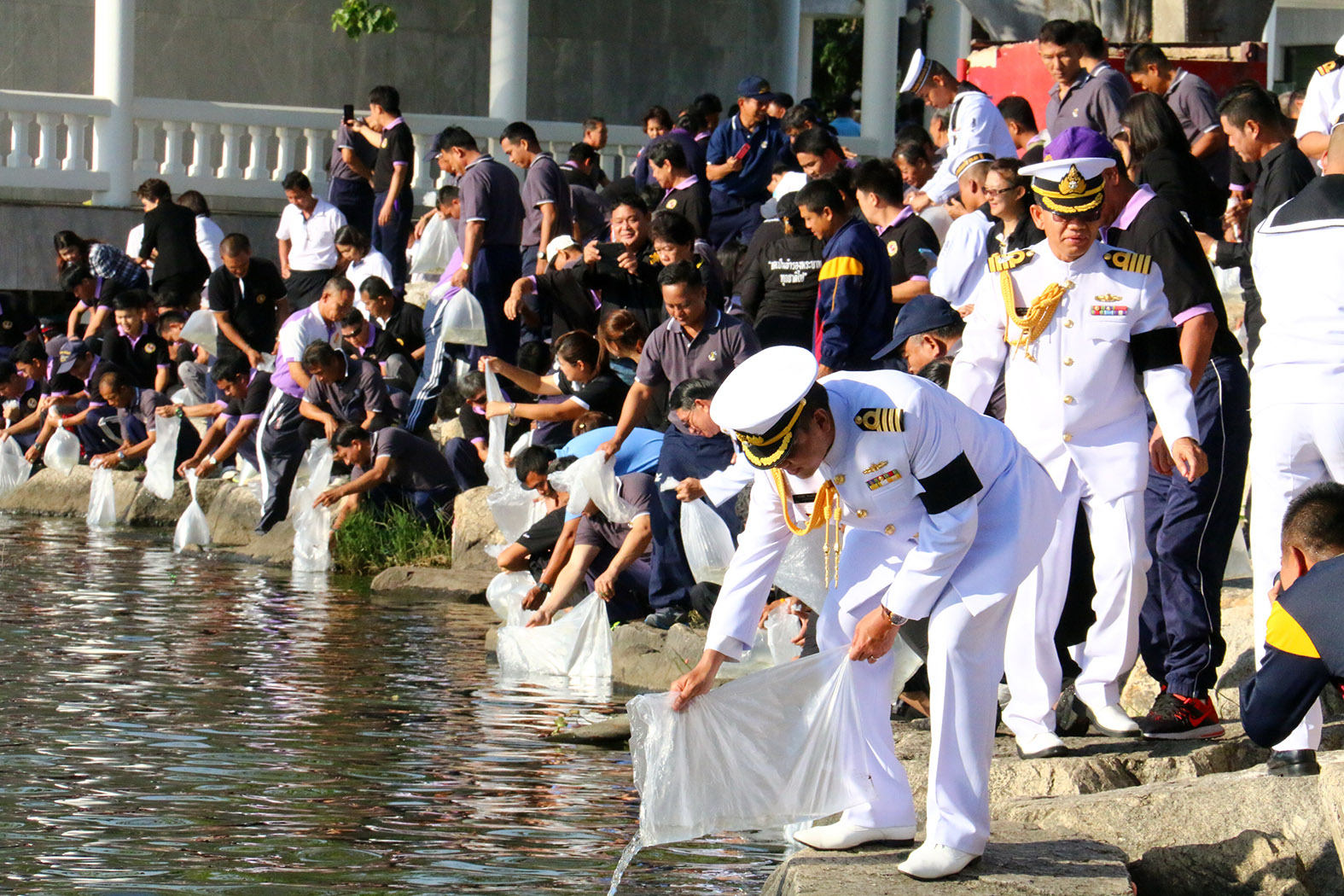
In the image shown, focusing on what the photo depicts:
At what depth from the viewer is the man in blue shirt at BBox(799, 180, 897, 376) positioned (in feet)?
30.8

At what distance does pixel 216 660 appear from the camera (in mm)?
9664

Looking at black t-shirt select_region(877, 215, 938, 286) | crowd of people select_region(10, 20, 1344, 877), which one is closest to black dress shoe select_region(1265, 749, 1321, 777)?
crowd of people select_region(10, 20, 1344, 877)

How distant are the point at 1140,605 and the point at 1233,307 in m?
5.28

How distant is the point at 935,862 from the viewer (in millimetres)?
5176

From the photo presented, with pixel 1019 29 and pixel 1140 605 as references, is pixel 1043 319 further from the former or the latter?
pixel 1019 29

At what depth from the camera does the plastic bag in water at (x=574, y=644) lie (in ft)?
30.9

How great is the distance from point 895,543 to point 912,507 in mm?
217

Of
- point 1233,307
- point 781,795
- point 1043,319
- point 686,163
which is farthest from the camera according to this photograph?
point 686,163

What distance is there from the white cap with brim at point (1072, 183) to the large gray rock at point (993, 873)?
2100mm

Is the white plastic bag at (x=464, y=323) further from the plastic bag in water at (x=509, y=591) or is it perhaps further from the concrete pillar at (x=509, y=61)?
the concrete pillar at (x=509, y=61)

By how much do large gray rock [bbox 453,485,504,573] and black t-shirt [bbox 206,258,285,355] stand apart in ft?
13.2

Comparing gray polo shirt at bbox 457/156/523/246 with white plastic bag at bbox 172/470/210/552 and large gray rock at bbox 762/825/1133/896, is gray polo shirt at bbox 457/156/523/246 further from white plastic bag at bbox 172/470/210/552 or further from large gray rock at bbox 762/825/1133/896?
large gray rock at bbox 762/825/1133/896

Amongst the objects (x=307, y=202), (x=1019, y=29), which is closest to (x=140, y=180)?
(x=307, y=202)

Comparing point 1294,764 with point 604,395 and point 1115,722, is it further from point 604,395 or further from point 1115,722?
point 604,395
